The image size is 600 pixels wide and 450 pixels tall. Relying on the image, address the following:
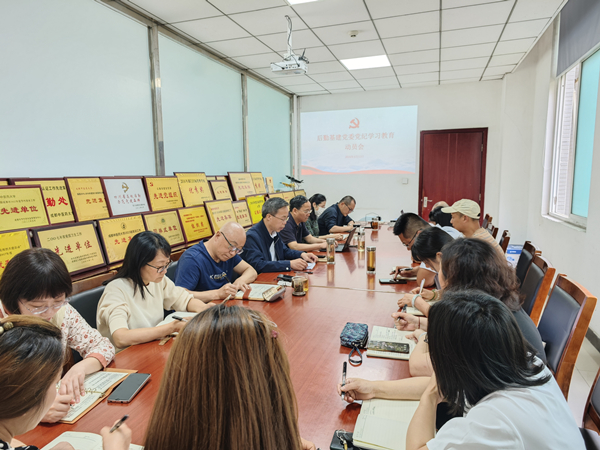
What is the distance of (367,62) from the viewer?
5219 millimetres

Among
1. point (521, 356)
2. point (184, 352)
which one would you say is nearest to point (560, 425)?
point (521, 356)

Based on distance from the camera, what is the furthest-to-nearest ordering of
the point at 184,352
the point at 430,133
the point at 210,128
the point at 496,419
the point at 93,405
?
the point at 430,133, the point at 210,128, the point at 93,405, the point at 496,419, the point at 184,352

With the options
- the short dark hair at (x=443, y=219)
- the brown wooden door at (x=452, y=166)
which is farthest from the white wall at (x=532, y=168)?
the short dark hair at (x=443, y=219)

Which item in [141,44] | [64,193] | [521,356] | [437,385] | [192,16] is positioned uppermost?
[192,16]

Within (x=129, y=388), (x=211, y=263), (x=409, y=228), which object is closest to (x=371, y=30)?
(x=409, y=228)

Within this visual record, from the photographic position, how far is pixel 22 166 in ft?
8.63

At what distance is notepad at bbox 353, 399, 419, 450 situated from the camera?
94 cm

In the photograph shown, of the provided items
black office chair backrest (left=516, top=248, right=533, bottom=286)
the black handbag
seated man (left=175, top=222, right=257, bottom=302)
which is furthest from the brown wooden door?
the black handbag

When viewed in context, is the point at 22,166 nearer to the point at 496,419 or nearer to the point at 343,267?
the point at 343,267

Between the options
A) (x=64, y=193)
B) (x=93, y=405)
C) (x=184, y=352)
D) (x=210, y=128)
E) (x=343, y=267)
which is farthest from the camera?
(x=210, y=128)

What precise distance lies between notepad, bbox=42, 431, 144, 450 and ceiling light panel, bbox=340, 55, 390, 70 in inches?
202

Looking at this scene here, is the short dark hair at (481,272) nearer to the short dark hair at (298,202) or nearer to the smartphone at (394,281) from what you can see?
the smartphone at (394,281)

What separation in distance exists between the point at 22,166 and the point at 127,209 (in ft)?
2.50

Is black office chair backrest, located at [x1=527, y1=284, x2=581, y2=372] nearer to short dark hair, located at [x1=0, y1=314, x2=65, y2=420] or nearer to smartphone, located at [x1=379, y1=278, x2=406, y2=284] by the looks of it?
smartphone, located at [x1=379, y1=278, x2=406, y2=284]
